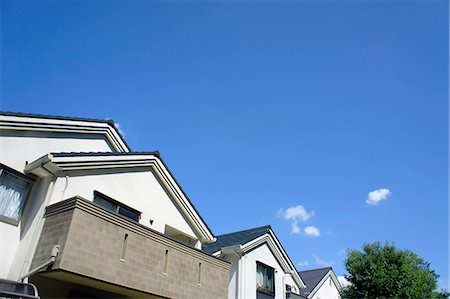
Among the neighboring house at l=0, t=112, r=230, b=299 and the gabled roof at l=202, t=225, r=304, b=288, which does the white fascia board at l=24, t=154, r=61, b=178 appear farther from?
the gabled roof at l=202, t=225, r=304, b=288

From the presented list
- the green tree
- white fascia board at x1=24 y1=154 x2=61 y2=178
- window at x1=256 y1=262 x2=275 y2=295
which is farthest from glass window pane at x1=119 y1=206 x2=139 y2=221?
the green tree

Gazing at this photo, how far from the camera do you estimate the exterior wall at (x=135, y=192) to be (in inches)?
367

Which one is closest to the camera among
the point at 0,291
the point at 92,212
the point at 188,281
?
the point at 0,291

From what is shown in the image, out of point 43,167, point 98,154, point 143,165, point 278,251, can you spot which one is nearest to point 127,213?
point 143,165

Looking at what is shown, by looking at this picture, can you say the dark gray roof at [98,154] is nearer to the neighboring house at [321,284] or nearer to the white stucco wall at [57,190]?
the white stucco wall at [57,190]

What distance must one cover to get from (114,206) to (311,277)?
19.3 m

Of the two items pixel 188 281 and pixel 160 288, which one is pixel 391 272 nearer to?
pixel 188 281

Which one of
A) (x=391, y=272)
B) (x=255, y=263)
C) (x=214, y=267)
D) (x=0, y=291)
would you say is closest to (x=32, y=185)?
(x=0, y=291)

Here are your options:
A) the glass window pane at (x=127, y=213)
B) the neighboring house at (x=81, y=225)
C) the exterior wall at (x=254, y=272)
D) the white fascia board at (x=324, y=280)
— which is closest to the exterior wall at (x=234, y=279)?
the exterior wall at (x=254, y=272)

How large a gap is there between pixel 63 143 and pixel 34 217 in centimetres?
257

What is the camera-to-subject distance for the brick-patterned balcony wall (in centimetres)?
753

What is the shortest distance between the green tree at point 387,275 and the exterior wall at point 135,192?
10420mm

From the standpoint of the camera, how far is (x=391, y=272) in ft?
59.5

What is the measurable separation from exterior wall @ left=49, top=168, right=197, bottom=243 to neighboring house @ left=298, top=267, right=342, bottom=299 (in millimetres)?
13364
